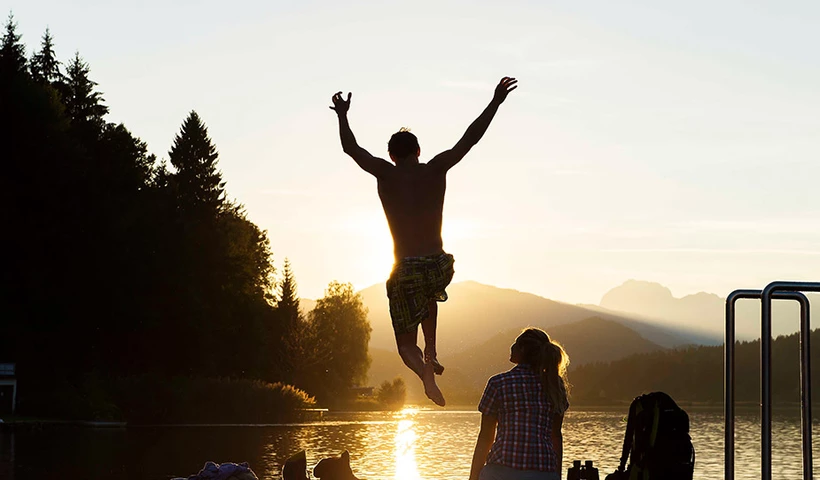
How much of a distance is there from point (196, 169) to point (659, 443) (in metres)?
70.6

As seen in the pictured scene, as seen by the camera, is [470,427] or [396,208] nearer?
[396,208]

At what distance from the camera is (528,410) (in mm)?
7875

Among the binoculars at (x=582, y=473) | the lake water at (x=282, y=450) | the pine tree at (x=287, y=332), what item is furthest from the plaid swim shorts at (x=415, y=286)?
the pine tree at (x=287, y=332)

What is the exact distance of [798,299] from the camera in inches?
330

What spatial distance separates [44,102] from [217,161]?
101 feet

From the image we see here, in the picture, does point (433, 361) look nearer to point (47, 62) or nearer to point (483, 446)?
point (483, 446)

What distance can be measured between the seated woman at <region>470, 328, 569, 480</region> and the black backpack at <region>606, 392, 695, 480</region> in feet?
1.71

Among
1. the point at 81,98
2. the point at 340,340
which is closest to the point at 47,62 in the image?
the point at 81,98

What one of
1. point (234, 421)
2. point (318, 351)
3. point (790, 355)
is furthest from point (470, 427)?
point (790, 355)

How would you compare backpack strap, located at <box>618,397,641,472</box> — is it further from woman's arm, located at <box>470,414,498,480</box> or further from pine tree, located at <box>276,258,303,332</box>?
pine tree, located at <box>276,258,303,332</box>

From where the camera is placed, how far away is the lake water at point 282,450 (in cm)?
2417

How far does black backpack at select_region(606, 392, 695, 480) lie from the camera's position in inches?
304

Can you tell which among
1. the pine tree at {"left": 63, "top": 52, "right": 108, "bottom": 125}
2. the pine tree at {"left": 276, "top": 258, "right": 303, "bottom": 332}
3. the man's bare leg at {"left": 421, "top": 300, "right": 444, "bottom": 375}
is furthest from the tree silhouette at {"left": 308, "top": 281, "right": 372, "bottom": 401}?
the man's bare leg at {"left": 421, "top": 300, "right": 444, "bottom": 375}

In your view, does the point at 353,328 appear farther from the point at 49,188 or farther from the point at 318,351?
the point at 49,188
